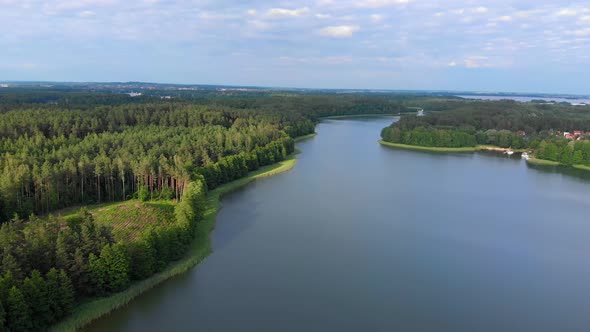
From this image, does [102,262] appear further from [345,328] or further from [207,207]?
[207,207]

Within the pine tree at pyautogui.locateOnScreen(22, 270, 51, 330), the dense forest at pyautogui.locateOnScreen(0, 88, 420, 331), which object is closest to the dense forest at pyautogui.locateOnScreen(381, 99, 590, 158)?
the dense forest at pyautogui.locateOnScreen(0, 88, 420, 331)

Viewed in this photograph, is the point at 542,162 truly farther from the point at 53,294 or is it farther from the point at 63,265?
the point at 53,294

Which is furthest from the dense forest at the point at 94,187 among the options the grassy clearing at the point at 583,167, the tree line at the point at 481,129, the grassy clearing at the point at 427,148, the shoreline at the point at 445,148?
the grassy clearing at the point at 583,167

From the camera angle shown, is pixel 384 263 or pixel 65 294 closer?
pixel 65 294

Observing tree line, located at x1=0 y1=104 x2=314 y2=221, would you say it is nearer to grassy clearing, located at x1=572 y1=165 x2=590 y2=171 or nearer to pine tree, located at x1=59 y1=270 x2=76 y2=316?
pine tree, located at x1=59 y1=270 x2=76 y2=316

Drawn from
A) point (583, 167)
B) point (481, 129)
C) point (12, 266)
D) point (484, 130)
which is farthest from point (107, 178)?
A: point (481, 129)

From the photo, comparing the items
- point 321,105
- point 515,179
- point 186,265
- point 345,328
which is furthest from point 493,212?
point 321,105

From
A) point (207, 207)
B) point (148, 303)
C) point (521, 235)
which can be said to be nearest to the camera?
point (148, 303)

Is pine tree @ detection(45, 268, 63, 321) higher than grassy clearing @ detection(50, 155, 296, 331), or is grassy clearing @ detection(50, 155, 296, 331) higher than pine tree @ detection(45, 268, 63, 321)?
pine tree @ detection(45, 268, 63, 321)
